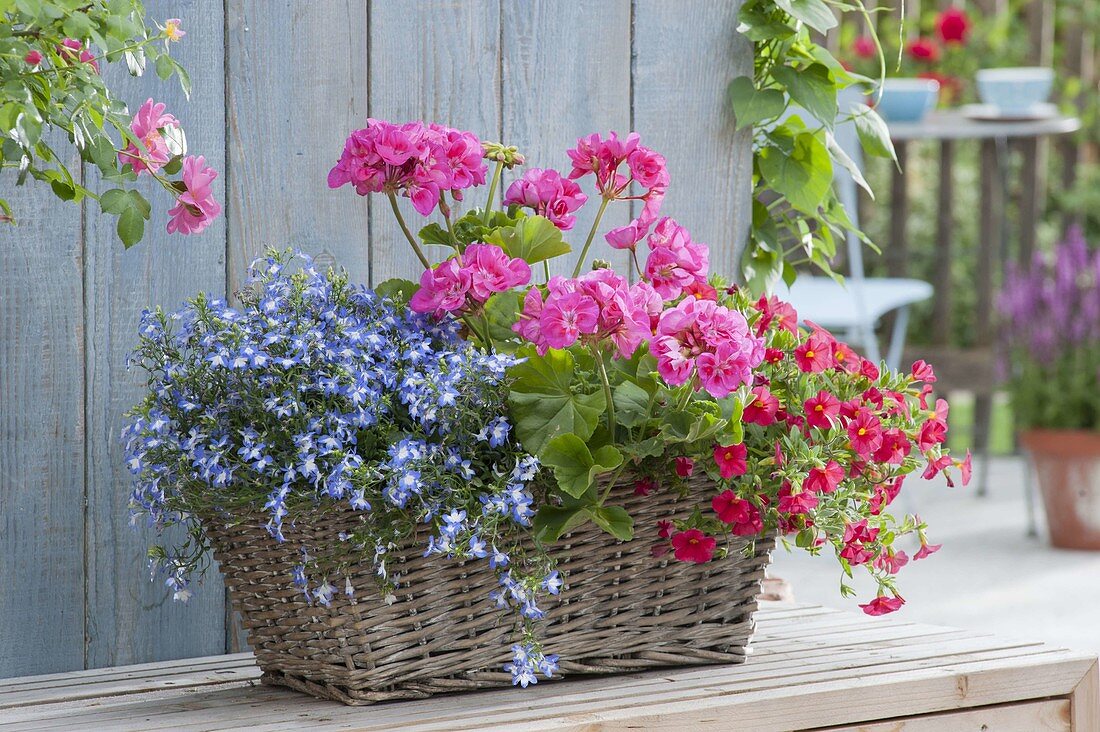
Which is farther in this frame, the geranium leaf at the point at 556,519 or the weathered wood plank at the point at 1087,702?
the weathered wood plank at the point at 1087,702

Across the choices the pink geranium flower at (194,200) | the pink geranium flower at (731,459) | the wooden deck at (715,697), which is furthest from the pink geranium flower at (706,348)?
the pink geranium flower at (194,200)

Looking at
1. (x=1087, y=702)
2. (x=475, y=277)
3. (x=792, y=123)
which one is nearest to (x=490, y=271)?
(x=475, y=277)

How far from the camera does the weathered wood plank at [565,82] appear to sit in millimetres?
1677

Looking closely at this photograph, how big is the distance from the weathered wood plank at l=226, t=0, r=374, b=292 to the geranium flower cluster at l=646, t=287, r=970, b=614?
18.7 inches

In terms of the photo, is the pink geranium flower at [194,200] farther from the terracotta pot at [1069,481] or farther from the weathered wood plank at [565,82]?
the terracotta pot at [1069,481]

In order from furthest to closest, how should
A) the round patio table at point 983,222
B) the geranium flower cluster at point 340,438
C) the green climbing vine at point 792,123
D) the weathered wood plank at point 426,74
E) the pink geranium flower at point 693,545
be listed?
the round patio table at point 983,222
the green climbing vine at point 792,123
the weathered wood plank at point 426,74
the pink geranium flower at point 693,545
the geranium flower cluster at point 340,438

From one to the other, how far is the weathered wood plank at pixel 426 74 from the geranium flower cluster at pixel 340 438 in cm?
31

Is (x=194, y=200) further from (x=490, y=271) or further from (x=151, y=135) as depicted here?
(x=490, y=271)

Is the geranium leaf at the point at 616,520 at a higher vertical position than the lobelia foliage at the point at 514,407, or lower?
lower

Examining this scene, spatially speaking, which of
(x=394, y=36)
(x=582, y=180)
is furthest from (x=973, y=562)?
(x=394, y=36)

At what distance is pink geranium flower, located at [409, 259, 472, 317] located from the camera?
1.28m

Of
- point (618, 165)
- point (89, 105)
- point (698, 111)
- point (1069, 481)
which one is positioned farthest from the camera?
point (1069, 481)

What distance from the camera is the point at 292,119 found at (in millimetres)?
1558

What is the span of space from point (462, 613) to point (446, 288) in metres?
0.30
